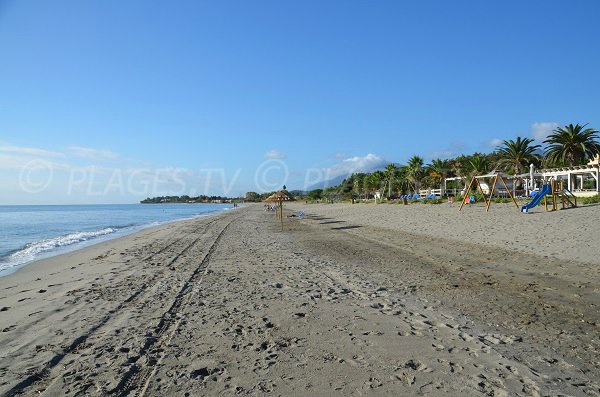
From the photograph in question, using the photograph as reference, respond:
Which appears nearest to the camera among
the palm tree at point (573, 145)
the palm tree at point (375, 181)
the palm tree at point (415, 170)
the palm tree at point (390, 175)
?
the palm tree at point (573, 145)

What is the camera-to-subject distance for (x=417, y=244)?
1403 cm

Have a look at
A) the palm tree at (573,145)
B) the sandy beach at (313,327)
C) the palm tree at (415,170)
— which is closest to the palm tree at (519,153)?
the palm tree at (573,145)

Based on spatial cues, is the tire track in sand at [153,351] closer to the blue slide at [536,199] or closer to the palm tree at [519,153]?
the blue slide at [536,199]

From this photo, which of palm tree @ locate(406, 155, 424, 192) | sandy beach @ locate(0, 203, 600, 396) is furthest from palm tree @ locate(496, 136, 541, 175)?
sandy beach @ locate(0, 203, 600, 396)

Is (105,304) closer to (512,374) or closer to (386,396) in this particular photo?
(386,396)

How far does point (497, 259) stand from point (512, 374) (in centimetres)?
732

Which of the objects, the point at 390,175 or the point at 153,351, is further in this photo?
the point at 390,175

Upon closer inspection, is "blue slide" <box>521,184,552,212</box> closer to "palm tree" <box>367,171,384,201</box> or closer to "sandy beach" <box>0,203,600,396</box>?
"sandy beach" <box>0,203,600,396</box>

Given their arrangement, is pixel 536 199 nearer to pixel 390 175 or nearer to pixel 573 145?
pixel 573 145

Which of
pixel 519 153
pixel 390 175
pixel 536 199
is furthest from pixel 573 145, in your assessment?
pixel 390 175

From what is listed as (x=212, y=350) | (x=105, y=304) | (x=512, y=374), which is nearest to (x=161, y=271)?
(x=105, y=304)

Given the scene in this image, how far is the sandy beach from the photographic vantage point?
3723 millimetres

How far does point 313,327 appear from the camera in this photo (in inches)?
208

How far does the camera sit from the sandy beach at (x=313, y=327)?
372 cm
